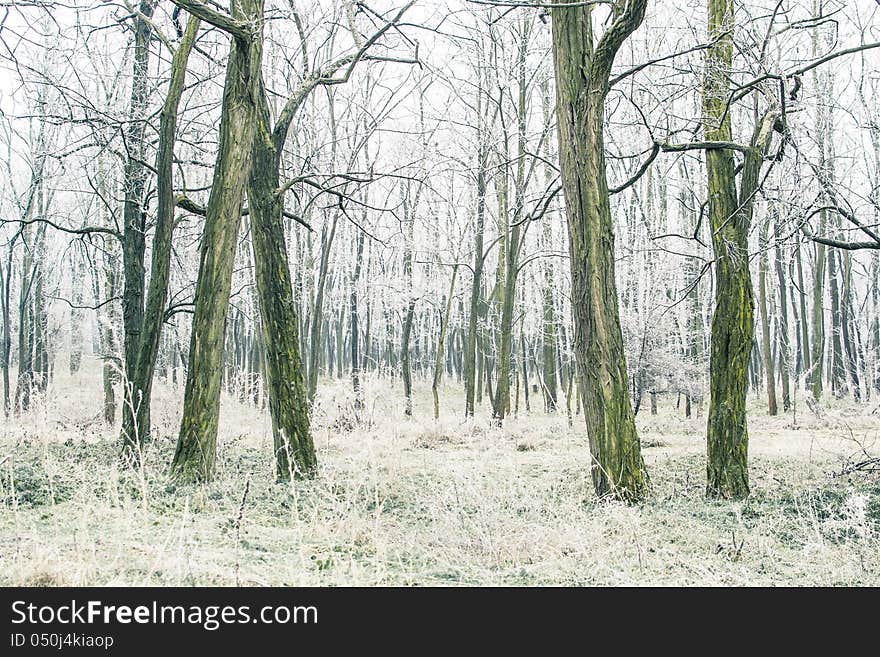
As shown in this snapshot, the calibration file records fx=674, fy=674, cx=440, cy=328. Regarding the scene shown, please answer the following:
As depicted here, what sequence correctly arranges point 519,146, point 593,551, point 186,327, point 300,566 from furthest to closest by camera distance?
point 186,327
point 519,146
point 593,551
point 300,566

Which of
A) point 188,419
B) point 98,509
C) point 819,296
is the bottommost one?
point 98,509

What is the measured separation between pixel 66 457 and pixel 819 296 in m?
18.7

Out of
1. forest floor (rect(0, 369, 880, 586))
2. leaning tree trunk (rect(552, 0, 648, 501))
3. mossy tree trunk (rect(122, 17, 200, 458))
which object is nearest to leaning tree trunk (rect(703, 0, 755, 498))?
forest floor (rect(0, 369, 880, 586))

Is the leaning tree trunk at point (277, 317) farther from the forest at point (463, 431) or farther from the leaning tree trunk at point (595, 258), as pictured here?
the leaning tree trunk at point (595, 258)

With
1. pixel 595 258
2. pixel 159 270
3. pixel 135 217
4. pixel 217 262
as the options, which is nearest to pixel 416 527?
pixel 595 258

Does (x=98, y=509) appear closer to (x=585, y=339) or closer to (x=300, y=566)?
(x=300, y=566)

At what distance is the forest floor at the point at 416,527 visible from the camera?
4066 millimetres

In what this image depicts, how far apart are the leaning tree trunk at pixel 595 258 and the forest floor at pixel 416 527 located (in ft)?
1.75

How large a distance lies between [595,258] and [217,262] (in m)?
3.74

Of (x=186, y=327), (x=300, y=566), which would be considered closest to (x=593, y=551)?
(x=300, y=566)

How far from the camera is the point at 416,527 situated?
17.9 feet

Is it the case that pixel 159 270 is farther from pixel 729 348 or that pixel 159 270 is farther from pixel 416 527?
pixel 729 348

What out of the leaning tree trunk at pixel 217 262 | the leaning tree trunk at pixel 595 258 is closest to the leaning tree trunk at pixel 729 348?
the leaning tree trunk at pixel 595 258

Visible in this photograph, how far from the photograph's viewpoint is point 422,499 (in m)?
6.62
